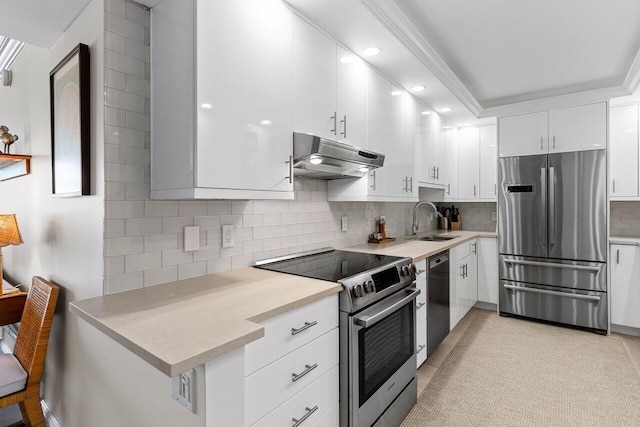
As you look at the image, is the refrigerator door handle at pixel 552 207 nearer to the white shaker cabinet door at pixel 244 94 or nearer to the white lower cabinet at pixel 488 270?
the white lower cabinet at pixel 488 270

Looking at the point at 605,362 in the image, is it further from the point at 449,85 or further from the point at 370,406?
the point at 449,85

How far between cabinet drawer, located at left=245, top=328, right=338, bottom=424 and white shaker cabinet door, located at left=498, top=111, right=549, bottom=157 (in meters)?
3.27

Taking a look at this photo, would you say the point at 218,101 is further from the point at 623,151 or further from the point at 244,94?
the point at 623,151

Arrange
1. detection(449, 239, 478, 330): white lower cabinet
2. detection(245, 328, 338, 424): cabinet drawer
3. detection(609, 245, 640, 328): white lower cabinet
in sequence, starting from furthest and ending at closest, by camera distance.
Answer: detection(609, 245, 640, 328): white lower cabinet
detection(449, 239, 478, 330): white lower cabinet
detection(245, 328, 338, 424): cabinet drawer

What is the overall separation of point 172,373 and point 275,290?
0.68 m

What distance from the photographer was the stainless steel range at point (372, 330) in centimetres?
158

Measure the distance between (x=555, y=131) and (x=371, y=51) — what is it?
8.09 feet

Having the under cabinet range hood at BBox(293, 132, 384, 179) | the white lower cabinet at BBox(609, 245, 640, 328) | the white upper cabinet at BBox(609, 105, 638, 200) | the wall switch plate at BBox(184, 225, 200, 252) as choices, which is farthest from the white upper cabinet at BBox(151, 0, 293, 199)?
the white upper cabinet at BBox(609, 105, 638, 200)

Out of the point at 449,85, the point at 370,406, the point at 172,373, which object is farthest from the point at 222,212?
the point at 449,85

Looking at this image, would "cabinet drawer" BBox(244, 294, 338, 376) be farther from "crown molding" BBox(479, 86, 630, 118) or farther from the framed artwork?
"crown molding" BBox(479, 86, 630, 118)

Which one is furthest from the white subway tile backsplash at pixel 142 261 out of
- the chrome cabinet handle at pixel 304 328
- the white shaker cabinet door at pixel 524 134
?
the white shaker cabinet door at pixel 524 134

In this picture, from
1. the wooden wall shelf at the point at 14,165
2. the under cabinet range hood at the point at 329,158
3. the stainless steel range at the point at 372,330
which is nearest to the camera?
the stainless steel range at the point at 372,330

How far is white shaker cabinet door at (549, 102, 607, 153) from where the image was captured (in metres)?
3.31

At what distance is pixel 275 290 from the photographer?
148 cm
